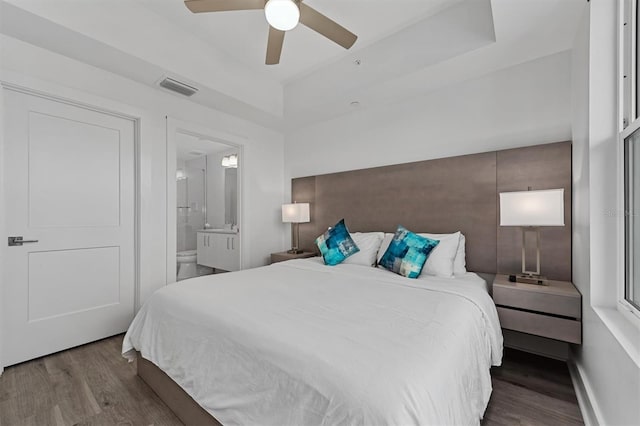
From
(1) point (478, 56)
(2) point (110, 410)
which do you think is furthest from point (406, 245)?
(2) point (110, 410)

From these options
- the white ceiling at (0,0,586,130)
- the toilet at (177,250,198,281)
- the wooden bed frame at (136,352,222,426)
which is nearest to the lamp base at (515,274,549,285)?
the white ceiling at (0,0,586,130)

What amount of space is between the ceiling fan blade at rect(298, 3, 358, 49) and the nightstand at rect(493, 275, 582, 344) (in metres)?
2.20

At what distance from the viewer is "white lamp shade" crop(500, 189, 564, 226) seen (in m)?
1.94

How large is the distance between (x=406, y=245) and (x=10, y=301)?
3191 millimetres

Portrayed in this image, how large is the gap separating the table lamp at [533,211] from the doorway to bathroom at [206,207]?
10.9 feet

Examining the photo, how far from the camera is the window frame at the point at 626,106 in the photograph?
139 centimetres

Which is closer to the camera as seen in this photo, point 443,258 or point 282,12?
point 282,12

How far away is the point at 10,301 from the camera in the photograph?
216 cm

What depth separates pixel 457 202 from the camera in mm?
2691

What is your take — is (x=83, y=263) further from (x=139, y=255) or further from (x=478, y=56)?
(x=478, y=56)

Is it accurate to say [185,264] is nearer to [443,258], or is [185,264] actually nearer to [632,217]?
[443,258]

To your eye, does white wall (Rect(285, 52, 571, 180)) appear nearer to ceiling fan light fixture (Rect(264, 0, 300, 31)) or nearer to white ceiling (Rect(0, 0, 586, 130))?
white ceiling (Rect(0, 0, 586, 130))

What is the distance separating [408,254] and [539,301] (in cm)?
92

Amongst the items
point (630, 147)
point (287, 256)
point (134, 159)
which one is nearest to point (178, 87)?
point (134, 159)
